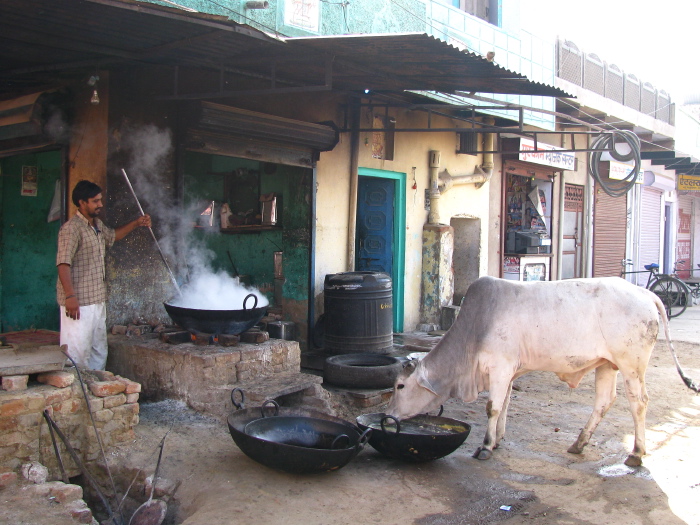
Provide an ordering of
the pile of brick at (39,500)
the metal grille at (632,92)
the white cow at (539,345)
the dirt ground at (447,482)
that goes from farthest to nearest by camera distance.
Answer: the metal grille at (632,92), the white cow at (539,345), the dirt ground at (447,482), the pile of brick at (39,500)

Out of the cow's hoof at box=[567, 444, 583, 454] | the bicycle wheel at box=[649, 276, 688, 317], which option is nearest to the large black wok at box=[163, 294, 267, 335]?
the cow's hoof at box=[567, 444, 583, 454]

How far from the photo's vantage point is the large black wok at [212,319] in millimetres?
5465

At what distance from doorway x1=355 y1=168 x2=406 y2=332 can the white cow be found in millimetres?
4515

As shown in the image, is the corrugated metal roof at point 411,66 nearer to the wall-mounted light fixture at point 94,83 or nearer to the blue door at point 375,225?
the wall-mounted light fixture at point 94,83

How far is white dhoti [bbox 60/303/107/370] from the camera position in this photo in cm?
516

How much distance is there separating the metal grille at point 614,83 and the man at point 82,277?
43.2ft

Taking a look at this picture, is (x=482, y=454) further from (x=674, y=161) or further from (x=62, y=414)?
(x=674, y=161)

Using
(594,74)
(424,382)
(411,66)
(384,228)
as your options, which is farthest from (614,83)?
(424,382)

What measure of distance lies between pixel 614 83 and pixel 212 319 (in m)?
13.3

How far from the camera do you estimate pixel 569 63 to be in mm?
13547

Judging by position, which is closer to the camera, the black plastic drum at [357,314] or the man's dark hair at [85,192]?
the man's dark hair at [85,192]

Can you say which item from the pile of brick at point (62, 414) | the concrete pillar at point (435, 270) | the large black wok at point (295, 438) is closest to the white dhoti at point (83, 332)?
the pile of brick at point (62, 414)

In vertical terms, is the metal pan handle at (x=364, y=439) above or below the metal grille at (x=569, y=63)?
below

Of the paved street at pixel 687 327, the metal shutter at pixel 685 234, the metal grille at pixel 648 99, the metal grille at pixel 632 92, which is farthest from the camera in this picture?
the metal shutter at pixel 685 234
